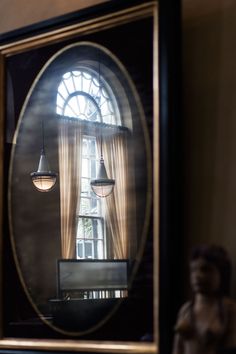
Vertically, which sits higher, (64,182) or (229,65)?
(229,65)

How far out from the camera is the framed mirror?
1246 mm

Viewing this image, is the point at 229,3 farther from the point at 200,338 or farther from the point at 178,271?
the point at 200,338

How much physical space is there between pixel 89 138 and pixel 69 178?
104 mm

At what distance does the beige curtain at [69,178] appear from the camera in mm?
1393

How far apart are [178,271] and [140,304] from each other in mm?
127

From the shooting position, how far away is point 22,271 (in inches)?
57.5

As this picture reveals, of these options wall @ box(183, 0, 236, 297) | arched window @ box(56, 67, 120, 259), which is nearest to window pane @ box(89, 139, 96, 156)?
arched window @ box(56, 67, 120, 259)

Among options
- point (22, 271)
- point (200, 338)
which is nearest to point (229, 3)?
point (200, 338)

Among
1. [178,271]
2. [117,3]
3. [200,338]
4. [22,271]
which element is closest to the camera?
[200,338]

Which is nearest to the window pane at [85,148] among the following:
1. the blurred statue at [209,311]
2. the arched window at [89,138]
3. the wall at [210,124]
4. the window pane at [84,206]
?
the arched window at [89,138]

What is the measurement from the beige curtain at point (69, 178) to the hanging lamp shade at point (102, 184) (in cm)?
5

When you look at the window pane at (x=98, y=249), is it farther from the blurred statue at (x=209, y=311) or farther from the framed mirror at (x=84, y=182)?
the blurred statue at (x=209, y=311)

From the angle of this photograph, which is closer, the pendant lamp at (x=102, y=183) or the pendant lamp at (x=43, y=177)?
the pendant lamp at (x=102, y=183)

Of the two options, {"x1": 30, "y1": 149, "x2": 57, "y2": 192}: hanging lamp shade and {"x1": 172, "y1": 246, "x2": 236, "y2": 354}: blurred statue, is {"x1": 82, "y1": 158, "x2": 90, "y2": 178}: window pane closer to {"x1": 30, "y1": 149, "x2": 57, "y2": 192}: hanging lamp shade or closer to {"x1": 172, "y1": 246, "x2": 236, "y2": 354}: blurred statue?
{"x1": 30, "y1": 149, "x2": 57, "y2": 192}: hanging lamp shade
